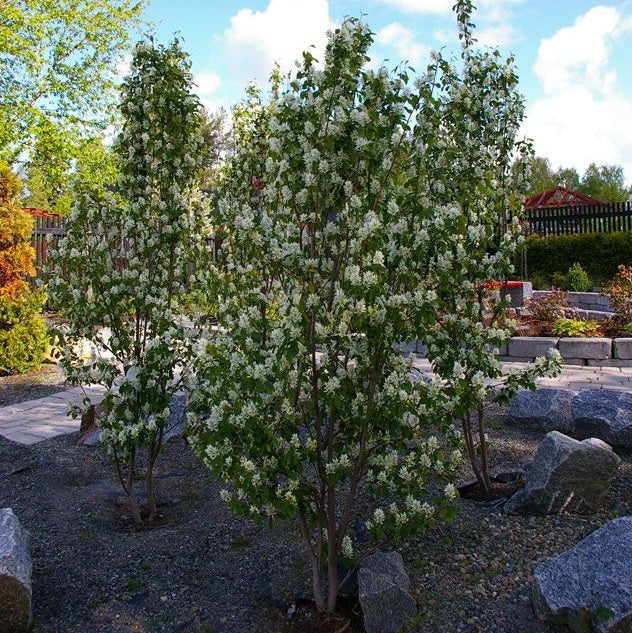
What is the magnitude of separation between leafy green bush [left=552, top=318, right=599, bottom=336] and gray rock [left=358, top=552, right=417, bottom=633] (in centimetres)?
687

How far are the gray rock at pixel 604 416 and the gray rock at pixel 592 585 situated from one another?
2.04 metres

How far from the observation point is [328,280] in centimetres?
265

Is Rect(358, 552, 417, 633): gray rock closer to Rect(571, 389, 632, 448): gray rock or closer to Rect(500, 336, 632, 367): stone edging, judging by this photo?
Rect(571, 389, 632, 448): gray rock

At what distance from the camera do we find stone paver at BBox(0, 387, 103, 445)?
Answer: 20.0 ft

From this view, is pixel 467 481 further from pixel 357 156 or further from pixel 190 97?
pixel 190 97

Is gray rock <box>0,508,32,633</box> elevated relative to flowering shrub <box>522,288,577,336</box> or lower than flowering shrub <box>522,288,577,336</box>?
lower

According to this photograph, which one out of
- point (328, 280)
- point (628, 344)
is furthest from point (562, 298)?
point (328, 280)

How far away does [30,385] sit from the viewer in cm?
872

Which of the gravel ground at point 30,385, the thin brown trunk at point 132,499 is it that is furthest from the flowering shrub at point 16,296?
the thin brown trunk at point 132,499

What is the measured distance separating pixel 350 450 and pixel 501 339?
1.17 m

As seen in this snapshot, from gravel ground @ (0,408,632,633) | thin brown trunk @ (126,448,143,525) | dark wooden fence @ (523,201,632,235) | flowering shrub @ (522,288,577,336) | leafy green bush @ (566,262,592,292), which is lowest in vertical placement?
gravel ground @ (0,408,632,633)

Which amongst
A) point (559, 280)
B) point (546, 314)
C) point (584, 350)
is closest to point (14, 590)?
point (584, 350)

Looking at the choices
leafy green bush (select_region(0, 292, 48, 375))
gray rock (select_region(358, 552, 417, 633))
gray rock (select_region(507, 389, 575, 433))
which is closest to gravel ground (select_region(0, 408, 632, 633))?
gray rock (select_region(358, 552, 417, 633))

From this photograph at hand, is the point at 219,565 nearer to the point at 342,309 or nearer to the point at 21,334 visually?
the point at 342,309
